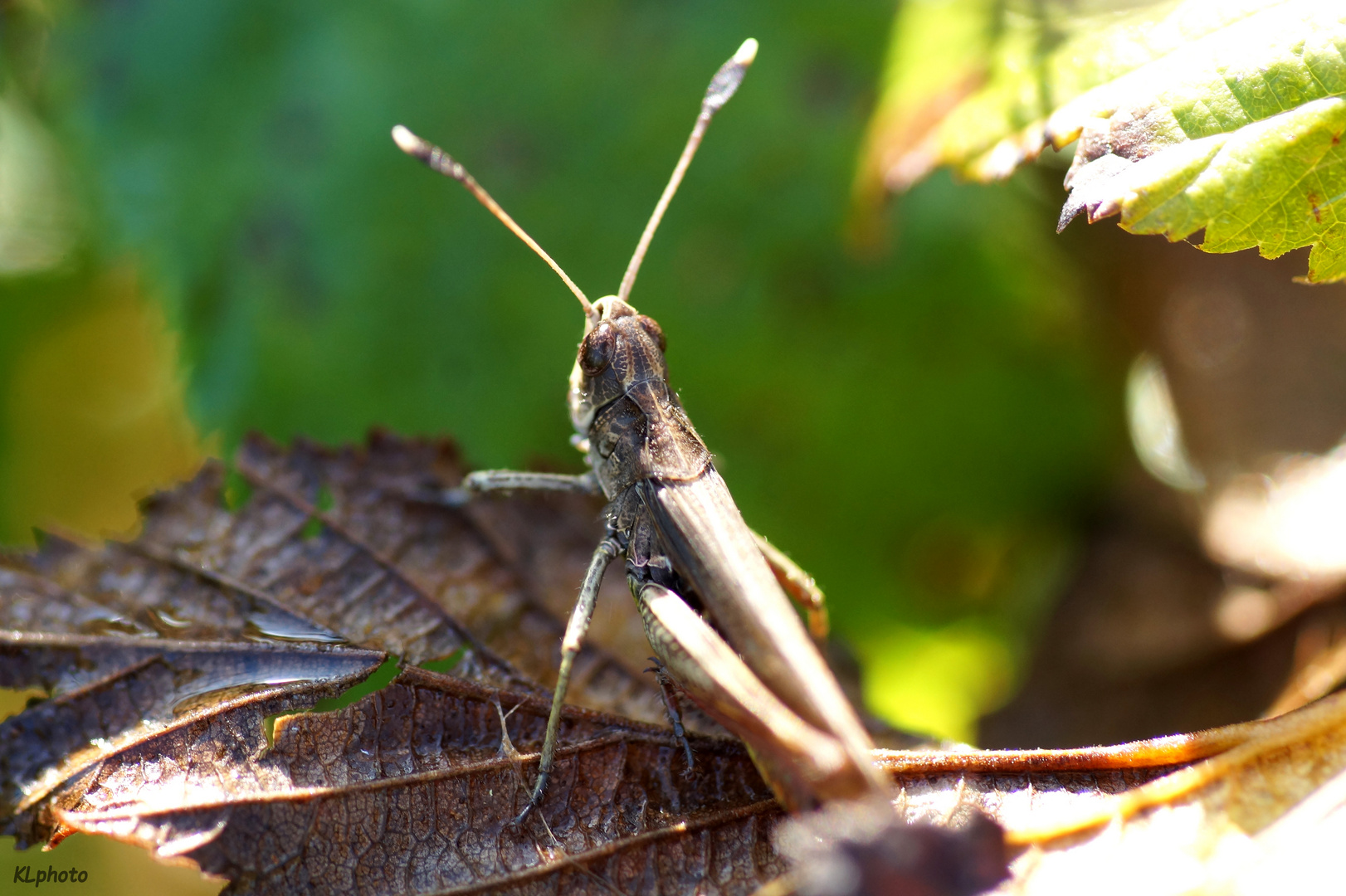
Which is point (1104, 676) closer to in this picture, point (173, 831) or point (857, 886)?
point (857, 886)

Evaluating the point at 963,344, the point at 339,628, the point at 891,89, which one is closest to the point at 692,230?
the point at 891,89

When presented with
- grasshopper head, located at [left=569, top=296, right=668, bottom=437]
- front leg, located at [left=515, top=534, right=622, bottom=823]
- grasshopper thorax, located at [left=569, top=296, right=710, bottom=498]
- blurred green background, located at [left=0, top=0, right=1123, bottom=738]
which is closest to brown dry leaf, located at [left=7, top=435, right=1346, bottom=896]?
front leg, located at [left=515, top=534, right=622, bottom=823]

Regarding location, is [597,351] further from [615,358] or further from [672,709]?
[672,709]

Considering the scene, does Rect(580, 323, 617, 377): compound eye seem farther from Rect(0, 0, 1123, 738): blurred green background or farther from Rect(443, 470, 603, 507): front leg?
Rect(0, 0, 1123, 738): blurred green background

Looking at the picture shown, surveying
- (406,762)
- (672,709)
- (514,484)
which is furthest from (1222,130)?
(406,762)

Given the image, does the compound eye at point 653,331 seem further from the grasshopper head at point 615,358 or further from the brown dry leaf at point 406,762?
the brown dry leaf at point 406,762

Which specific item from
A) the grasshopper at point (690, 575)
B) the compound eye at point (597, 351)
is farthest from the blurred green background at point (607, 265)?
the compound eye at point (597, 351)
